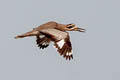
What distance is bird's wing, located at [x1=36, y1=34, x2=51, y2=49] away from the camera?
691 inches

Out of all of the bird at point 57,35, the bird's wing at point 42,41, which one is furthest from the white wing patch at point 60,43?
the bird's wing at point 42,41

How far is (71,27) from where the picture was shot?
17625 mm

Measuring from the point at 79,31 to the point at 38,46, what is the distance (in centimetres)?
A: 166

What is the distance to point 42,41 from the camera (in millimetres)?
17766

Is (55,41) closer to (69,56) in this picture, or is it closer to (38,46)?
(69,56)

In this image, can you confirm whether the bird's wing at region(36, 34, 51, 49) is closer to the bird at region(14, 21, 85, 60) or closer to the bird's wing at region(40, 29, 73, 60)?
the bird at region(14, 21, 85, 60)

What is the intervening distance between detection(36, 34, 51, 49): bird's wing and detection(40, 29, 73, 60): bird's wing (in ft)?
4.63

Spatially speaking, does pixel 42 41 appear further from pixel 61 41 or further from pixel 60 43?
pixel 60 43

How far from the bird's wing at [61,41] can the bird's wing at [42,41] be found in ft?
4.63

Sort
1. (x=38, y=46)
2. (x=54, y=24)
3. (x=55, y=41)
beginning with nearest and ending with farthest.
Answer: (x=55, y=41) < (x=54, y=24) < (x=38, y=46)

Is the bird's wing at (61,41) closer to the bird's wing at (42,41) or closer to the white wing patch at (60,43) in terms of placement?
the white wing patch at (60,43)

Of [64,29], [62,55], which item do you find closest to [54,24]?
[64,29]

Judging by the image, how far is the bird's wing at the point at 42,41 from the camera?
1756 cm

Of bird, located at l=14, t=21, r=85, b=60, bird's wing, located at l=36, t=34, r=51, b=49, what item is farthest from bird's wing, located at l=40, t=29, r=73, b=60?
bird's wing, located at l=36, t=34, r=51, b=49
